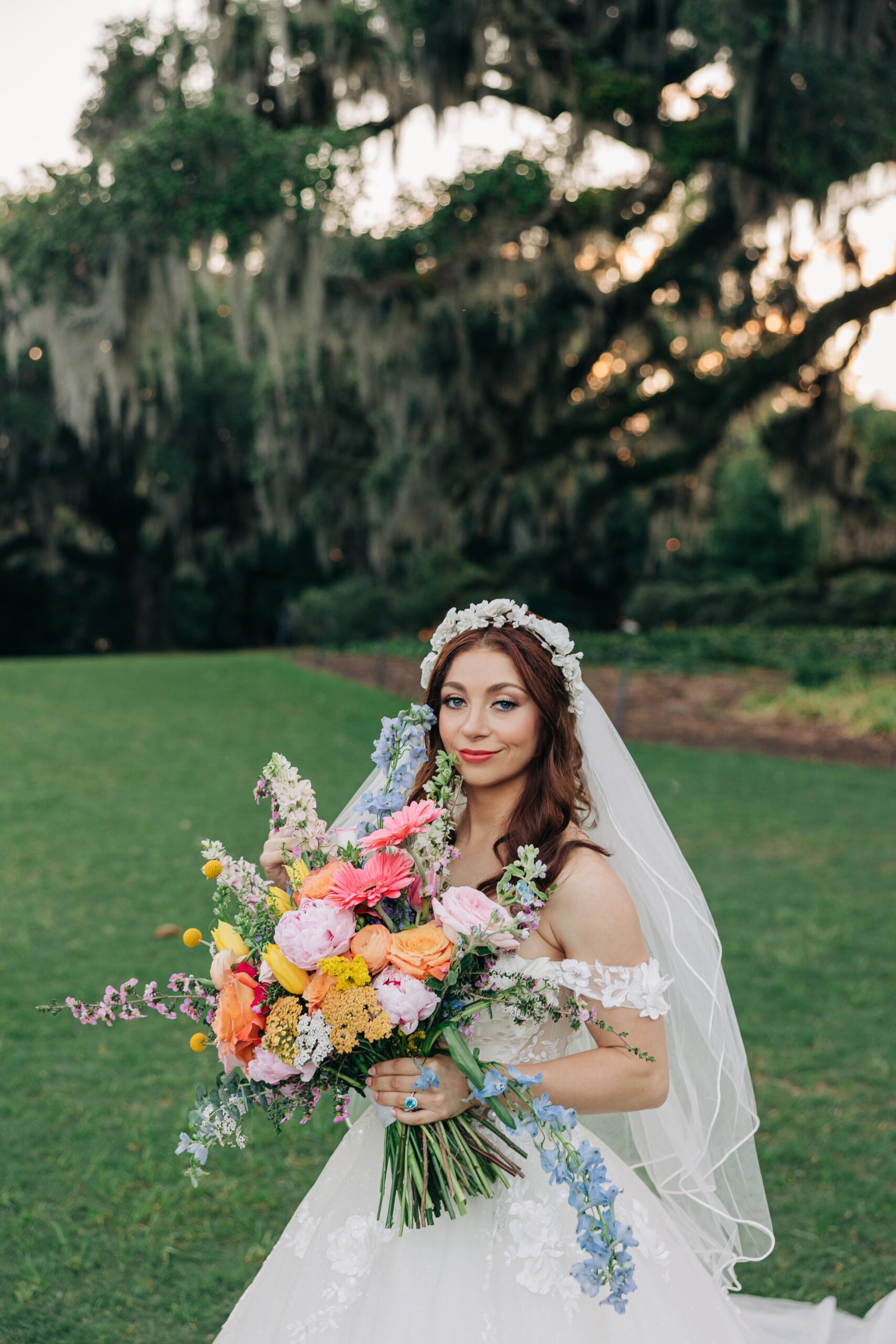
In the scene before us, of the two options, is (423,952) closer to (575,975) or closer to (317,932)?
(317,932)

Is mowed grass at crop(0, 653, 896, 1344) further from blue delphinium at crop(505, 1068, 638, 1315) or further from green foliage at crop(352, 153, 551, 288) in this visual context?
green foliage at crop(352, 153, 551, 288)

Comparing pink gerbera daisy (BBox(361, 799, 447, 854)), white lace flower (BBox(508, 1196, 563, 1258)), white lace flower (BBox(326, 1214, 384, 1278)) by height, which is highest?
pink gerbera daisy (BBox(361, 799, 447, 854))

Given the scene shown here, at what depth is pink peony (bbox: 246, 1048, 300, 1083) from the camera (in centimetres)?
168

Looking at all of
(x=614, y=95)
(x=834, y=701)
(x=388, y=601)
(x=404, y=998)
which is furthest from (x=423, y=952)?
(x=388, y=601)

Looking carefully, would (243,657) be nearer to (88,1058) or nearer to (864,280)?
(864,280)

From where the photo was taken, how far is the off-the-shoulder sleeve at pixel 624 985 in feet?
5.91

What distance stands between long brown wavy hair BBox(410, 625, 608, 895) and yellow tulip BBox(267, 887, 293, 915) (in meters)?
0.35

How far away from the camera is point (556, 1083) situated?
1793mm

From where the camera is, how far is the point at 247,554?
1029 inches

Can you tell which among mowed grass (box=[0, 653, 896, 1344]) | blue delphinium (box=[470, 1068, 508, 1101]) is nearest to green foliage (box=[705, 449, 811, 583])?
mowed grass (box=[0, 653, 896, 1344])

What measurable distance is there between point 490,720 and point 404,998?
56 cm

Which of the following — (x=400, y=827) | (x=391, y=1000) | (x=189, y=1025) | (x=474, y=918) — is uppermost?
(x=400, y=827)

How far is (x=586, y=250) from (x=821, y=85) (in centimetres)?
432

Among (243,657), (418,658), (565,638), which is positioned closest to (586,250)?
(418,658)
